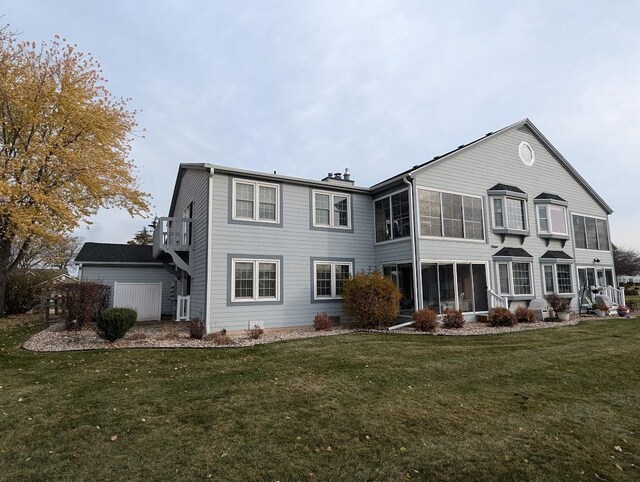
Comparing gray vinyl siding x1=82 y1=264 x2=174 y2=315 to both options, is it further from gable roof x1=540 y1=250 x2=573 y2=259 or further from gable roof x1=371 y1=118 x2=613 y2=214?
gable roof x1=540 y1=250 x2=573 y2=259

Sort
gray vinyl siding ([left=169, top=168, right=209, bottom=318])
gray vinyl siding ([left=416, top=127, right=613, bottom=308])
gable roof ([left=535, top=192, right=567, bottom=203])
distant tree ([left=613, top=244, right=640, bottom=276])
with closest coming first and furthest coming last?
gray vinyl siding ([left=169, top=168, right=209, bottom=318]) → gray vinyl siding ([left=416, top=127, right=613, bottom=308]) → gable roof ([left=535, top=192, right=567, bottom=203]) → distant tree ([left=613, top=244, right=640, bottom=276])

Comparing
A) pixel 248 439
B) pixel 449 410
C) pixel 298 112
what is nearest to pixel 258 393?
pixel 248 439

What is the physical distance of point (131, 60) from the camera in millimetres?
13750

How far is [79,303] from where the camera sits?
12.4 metres

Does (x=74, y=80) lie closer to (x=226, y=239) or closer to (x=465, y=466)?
(x=226, y=239)

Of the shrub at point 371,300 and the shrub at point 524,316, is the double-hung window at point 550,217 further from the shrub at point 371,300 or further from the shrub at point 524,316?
the shrub at point 371,300

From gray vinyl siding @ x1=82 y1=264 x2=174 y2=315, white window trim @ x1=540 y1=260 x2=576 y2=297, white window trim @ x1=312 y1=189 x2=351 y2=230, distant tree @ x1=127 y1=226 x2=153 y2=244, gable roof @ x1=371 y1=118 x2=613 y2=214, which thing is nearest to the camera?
white window trim @ x1=312 y1=189 x2=351 y2=230

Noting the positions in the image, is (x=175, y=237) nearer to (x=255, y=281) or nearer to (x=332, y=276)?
(x=255, y=281)

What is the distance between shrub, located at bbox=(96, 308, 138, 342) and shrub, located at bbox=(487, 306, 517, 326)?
1243 cm

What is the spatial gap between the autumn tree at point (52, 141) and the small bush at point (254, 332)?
32.9 ft

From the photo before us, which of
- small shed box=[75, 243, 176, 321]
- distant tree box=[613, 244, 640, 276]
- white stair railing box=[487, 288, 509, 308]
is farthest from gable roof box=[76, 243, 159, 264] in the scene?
distant tree box=[613, 244, 640, 276]

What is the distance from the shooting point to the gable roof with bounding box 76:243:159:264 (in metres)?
19.8

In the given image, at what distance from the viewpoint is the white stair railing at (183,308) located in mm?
13883

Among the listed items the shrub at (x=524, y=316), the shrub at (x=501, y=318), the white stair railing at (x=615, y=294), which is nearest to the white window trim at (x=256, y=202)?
the shrub at (x=501, y=318)
